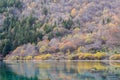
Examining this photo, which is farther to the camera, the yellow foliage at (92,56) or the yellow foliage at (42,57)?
the yellow foliage at (42,57)

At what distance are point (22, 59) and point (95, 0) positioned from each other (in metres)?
50.5

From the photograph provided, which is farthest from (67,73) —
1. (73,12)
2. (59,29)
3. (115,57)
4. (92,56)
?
(73,12)

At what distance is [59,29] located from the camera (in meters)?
111

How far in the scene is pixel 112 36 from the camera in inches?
3836

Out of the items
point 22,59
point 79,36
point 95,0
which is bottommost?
point 22,59

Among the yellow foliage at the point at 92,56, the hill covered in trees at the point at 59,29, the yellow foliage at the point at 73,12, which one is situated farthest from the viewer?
the yellow foliage at the point at 73,12

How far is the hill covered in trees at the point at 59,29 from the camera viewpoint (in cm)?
9606

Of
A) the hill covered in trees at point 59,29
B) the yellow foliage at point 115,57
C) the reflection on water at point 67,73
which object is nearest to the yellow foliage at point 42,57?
the hill covered in trees at point 59,29

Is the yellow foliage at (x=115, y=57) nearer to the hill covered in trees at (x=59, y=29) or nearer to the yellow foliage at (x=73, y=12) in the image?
the hill covered in trees at (x=59, y=29)

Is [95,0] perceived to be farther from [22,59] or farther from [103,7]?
[22,59]

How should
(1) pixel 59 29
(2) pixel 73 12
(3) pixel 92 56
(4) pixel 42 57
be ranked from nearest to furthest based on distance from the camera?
(3) pixel 92 56, (4) pixel 42 57, (1) pixel 59 29, (2) pixel 73 12

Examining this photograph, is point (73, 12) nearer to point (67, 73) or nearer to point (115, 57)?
point (115, 57)

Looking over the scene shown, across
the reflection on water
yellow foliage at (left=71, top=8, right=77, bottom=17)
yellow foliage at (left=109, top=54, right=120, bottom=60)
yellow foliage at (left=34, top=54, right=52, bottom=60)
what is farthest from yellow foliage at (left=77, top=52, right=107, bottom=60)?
yellow foliage at (left=71, top=8, right=77, bottom=17)

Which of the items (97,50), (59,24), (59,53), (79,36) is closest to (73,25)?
(59,24)
